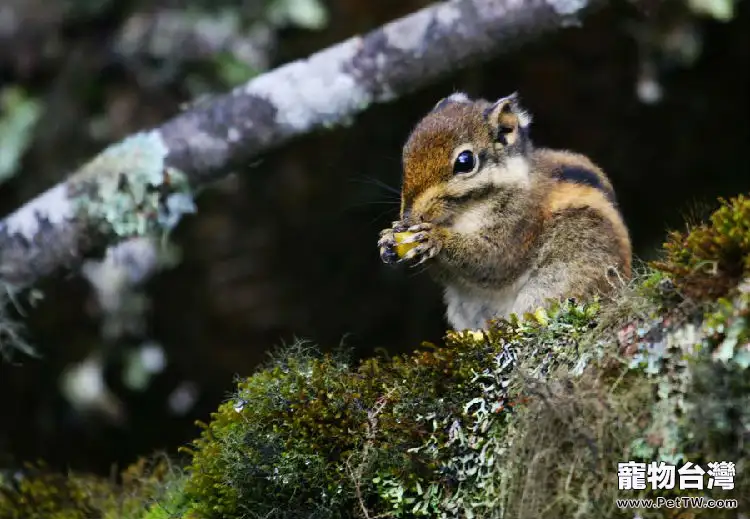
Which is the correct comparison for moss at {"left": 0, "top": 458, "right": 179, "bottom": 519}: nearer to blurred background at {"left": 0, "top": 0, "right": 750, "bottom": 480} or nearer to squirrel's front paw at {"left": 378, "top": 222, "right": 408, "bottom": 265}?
squirrel's front paw at {"left": 378, "top": 222, "right": 408, "bottom": 265}

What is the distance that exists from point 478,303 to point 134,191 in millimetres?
1798

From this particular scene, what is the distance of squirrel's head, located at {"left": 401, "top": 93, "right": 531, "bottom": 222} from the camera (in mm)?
4070

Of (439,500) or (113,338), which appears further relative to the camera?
(113,338)

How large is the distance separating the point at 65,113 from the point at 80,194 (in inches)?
52.4

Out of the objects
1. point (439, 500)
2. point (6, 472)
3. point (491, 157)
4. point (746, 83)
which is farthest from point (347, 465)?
point (746, 83)

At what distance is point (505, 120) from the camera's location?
14.1ft

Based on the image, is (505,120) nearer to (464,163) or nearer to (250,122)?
(464,163)

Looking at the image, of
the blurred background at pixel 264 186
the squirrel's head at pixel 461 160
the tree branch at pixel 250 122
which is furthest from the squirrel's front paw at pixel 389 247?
the blurred background at pixel 264 186

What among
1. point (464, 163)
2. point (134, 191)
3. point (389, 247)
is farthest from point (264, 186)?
point (389, 247)

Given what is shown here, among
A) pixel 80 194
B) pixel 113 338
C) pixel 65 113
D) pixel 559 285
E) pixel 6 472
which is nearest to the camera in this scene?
pixel 559 285

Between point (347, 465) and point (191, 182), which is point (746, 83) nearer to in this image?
point (191, 182)

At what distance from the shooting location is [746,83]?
6953 mm

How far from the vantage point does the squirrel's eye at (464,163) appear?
13.4 ft

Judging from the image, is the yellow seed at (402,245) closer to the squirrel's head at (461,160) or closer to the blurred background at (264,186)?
the squirrel's head at (461,160)
